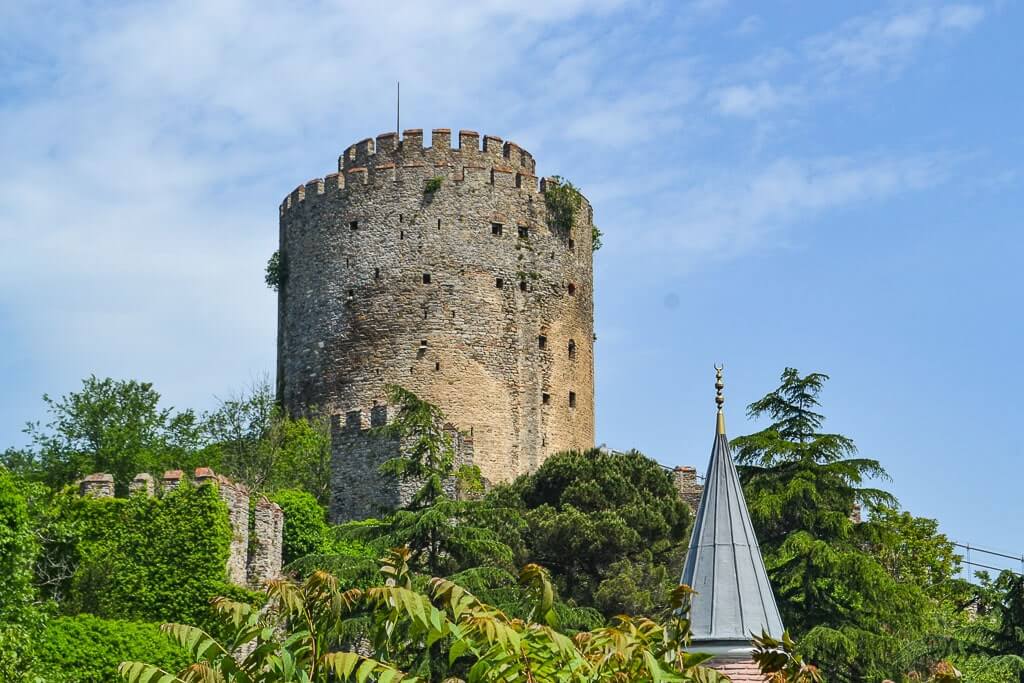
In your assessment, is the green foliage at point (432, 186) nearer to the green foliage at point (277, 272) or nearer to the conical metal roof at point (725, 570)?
the green foliage at point (277, 272)

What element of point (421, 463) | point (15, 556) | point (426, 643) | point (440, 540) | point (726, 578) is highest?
point (421, 463)

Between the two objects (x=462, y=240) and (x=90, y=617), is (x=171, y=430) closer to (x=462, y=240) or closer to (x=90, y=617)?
(x=462, y=240)

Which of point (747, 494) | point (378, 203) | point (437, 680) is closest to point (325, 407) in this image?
point (378, 203)

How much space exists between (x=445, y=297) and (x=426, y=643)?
28.4 metres

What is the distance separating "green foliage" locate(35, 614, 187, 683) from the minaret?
7.50 m

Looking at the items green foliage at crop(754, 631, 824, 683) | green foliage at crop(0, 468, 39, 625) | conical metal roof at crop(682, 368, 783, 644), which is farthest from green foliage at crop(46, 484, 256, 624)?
green foliage at crop(754, 631, 824, 683)

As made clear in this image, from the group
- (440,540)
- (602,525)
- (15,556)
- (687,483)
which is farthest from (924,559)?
(15,556)

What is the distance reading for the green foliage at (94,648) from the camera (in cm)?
2223

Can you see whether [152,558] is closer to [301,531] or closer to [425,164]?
[301,531]

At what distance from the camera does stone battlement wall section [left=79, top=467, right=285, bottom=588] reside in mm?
26156

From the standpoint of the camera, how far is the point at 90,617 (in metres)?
23.6

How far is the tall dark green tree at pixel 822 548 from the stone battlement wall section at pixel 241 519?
7.73m

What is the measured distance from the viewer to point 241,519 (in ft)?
87.3

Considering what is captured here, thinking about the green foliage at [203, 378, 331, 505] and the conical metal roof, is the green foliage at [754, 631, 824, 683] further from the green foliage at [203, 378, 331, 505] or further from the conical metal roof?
the green foliage at [203, 378, 331, 505]
